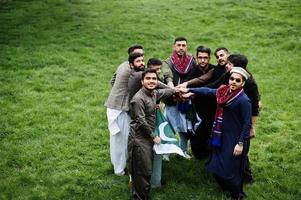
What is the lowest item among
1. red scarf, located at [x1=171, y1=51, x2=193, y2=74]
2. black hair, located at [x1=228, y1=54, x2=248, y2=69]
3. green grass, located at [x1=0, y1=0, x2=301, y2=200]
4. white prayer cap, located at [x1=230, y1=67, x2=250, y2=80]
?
green grass, located at [x1=0, y1=0, x2=301, y2=200]

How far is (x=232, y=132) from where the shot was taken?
24.0 ft

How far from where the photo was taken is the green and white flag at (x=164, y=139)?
7430 millimetres

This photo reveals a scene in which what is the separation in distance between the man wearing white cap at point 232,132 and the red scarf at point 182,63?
123 centimetres

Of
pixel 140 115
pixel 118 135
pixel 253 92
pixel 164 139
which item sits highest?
pixel 253 92

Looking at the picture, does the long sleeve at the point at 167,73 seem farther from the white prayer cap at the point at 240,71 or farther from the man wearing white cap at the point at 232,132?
the white prayer cap at the point at 240,71

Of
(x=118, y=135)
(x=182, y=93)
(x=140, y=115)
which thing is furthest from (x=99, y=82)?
(x=140, y=115)

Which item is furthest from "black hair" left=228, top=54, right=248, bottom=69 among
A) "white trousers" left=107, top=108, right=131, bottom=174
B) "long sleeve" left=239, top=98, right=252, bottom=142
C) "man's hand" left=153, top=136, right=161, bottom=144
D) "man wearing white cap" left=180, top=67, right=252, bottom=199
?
"white trousers" left=107, top=108, right=131, bottom=174

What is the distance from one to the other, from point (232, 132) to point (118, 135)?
2.28 m

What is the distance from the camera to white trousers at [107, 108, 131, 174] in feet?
26.9

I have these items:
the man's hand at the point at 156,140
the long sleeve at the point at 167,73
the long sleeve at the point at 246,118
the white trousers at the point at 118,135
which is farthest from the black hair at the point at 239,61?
the white trousers at the point at 118,135

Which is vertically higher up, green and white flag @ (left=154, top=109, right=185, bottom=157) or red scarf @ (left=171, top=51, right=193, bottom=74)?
red scarf @ (left=171, top=51, right=193, bottom=74)

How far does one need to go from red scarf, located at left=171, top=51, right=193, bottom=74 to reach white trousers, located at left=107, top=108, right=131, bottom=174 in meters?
1.43

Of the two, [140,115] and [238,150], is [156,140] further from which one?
[238,150]

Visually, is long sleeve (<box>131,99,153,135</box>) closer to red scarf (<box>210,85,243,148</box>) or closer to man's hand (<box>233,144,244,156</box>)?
red scarf (<box>210,85,243,148</box>)
